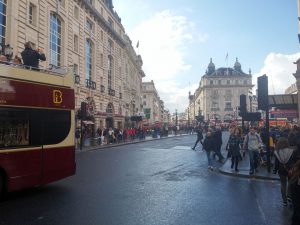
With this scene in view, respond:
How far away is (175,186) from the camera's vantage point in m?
10.7

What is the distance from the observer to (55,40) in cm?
3488

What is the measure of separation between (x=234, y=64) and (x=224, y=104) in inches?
747

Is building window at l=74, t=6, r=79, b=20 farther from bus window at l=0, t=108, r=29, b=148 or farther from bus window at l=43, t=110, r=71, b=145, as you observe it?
bus window at l=0, t=108, r=29, b=148

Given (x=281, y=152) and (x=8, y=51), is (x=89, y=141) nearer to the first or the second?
(x=8, y=51)

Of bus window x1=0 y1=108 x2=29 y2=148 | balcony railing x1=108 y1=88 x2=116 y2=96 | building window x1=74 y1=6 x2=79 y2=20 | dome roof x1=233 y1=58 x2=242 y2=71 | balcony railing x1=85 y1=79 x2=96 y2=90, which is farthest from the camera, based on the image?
dome roof x1=233 y1=58 x2=242 y2=71

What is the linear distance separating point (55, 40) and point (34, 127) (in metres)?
27.6

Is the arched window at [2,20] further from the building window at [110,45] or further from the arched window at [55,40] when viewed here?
the building window at [110,45]

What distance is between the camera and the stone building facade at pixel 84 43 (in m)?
27.9

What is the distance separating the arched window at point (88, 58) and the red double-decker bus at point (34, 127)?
110 ft

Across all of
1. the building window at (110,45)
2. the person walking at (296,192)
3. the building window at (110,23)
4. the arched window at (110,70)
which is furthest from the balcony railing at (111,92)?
the person walking at (296,192)

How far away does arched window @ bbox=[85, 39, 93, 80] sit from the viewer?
4316cm

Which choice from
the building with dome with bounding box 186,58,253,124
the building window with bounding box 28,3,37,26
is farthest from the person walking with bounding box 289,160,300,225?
the building with dome with bounding box 186,58,253,124

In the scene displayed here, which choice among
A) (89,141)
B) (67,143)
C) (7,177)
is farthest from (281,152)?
(89,141)

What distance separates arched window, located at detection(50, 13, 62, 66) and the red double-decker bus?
992 inches
